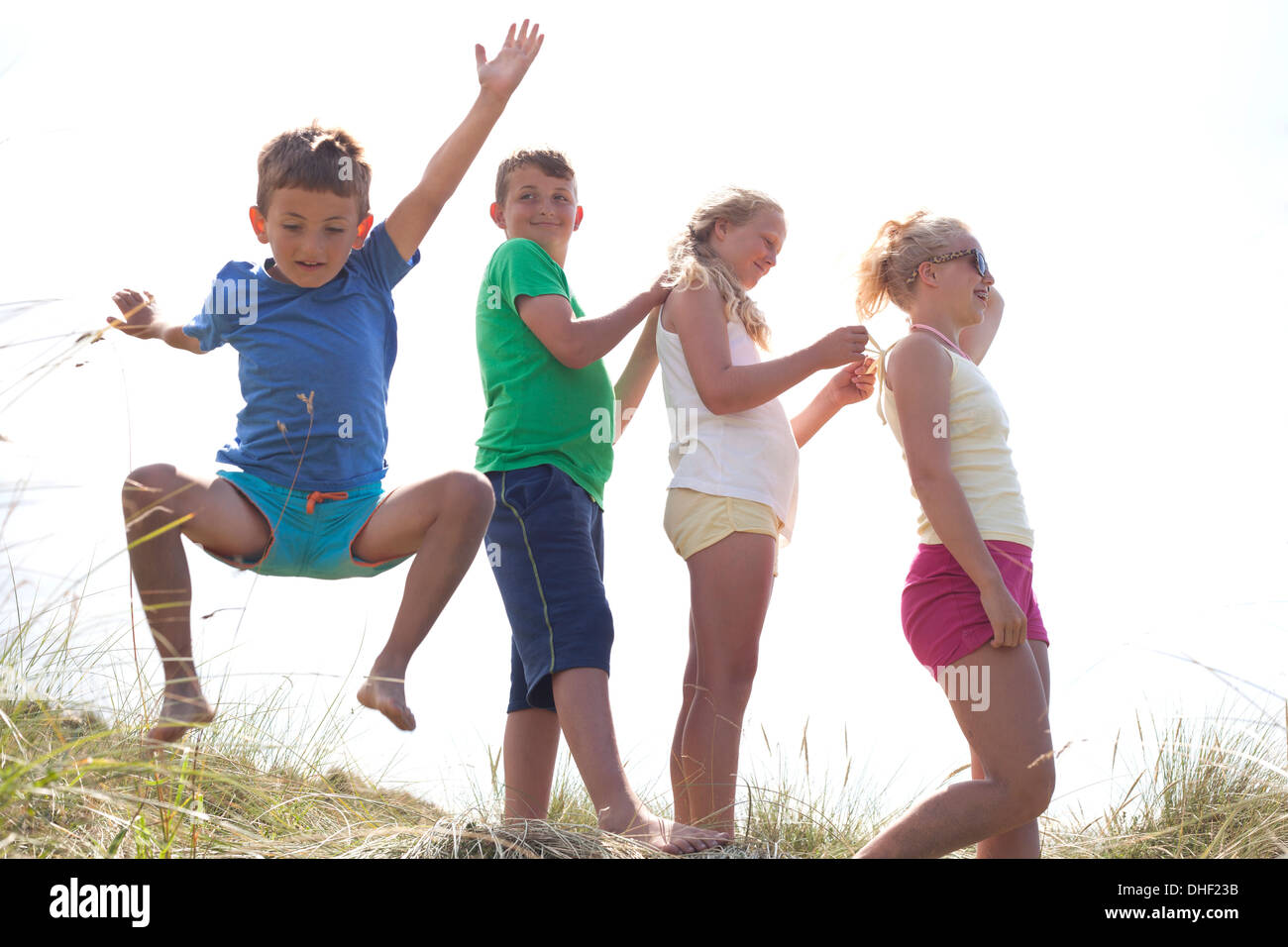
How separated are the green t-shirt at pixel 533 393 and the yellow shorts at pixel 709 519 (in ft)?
0.95

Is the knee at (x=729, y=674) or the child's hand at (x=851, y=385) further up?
the child's hand at (x=851, y=385)

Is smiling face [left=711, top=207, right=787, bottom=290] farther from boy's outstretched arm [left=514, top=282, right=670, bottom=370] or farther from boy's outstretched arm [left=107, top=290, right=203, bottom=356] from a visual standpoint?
boy's outstretched arm [left=107, top=290, right=203, bottom=356]

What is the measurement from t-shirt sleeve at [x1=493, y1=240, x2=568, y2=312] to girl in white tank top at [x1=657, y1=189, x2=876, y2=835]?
40 centimetres

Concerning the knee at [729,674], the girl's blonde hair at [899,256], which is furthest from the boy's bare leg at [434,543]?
the girl's blonde hair at [899,256]

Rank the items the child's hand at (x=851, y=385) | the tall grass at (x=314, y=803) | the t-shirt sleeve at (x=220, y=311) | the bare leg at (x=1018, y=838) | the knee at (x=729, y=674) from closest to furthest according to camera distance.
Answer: the tall grass at (x=314, y=803) → the bare leg at (x=1018, y=838) → the knee at (x=729, y=674) → the t-shirt sleeve at (x=220, y=311) → the child's hand at (x=851, y=385)

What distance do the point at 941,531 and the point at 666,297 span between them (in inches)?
48.9

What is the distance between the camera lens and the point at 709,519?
3.19m

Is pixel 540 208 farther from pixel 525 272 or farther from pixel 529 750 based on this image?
pixel 529 750

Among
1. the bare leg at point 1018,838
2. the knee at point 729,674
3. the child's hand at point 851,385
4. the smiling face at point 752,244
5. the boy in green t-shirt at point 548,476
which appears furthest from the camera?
the child's hand at point 851,385

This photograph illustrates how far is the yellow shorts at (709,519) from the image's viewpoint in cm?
317

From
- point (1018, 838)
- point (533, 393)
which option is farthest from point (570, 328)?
point (1018, 838)

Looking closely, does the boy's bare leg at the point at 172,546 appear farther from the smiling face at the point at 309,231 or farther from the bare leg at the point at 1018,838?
the bare leg at the point at 1018,838

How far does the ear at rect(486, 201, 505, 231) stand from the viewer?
3.62 meters
